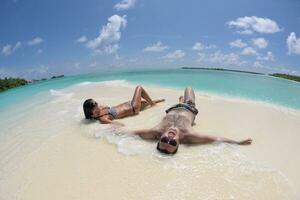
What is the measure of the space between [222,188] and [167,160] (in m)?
1.04

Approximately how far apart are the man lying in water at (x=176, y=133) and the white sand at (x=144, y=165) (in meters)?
0.15

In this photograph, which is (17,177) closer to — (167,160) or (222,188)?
(167,160)

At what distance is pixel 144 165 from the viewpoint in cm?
390

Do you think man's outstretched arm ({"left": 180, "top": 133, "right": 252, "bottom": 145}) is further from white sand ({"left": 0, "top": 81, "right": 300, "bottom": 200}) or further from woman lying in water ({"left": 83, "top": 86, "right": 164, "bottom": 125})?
woman lying in water ({"left": 83, "top": 86, "right": 164, "bottom": 125})

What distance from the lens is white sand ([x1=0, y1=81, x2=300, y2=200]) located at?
3252mm

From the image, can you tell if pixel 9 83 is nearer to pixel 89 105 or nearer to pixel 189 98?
pixel 89 105

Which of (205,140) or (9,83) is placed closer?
(205,140)

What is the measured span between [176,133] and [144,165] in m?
0.88

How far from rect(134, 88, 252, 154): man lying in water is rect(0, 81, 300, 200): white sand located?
0.15m

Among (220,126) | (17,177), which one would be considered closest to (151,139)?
(220,126)

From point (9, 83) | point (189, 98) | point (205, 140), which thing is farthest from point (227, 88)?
point (9, 83)

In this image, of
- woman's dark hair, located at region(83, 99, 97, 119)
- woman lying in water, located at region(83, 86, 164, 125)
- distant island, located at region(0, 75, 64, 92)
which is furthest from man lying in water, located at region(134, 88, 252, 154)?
distant island, located at region(0, 75, 64, 92)

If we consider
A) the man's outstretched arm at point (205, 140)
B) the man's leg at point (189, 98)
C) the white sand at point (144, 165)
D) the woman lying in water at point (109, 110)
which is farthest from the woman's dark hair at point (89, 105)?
the man's outstretched arm at point (205, 140)

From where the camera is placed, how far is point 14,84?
138 ft
